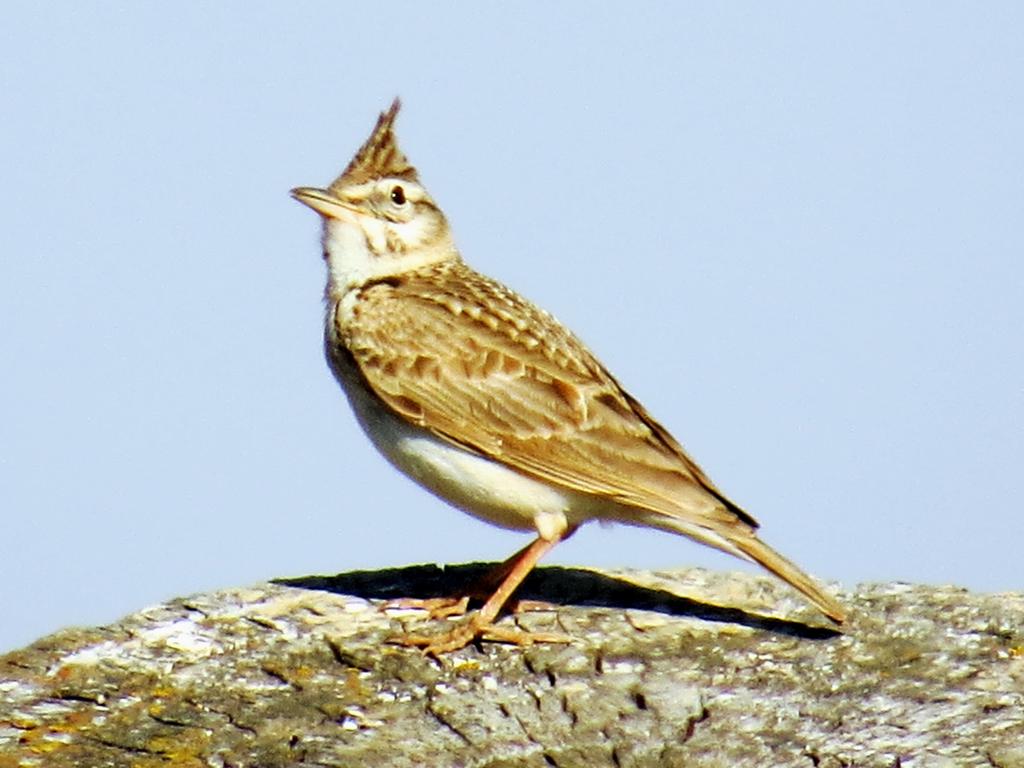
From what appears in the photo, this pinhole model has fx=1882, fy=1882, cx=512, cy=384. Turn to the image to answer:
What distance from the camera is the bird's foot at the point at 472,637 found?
714 centimetres

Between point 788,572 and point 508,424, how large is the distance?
154 cm

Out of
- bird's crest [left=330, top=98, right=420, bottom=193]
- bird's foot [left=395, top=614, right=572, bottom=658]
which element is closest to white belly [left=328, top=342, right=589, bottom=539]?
bird's foot [left=395, top=614, right=572, bottom=658]

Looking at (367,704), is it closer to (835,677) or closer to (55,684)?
(55,684)

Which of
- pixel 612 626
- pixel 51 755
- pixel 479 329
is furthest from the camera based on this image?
pixel 479 329

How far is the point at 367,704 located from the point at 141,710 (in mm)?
765

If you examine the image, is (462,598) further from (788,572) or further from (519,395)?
(788,572)

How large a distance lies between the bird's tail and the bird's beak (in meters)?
2.94

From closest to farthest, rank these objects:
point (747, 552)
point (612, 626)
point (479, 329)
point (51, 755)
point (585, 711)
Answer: point (51, 755) → point (585, 711) → point (612, 626) → point (747, 552) → point (479, 329)

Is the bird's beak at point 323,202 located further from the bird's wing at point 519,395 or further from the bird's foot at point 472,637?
the bird's foot at point 472,637

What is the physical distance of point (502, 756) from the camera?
5.99 meters

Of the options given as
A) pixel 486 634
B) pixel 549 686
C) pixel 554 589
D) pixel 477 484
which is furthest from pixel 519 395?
pixel 549 686

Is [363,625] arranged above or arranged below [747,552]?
below

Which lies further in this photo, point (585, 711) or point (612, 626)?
point (612, 626)

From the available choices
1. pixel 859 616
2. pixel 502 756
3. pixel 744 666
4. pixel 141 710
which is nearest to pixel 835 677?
Answer: pixel 744 666
